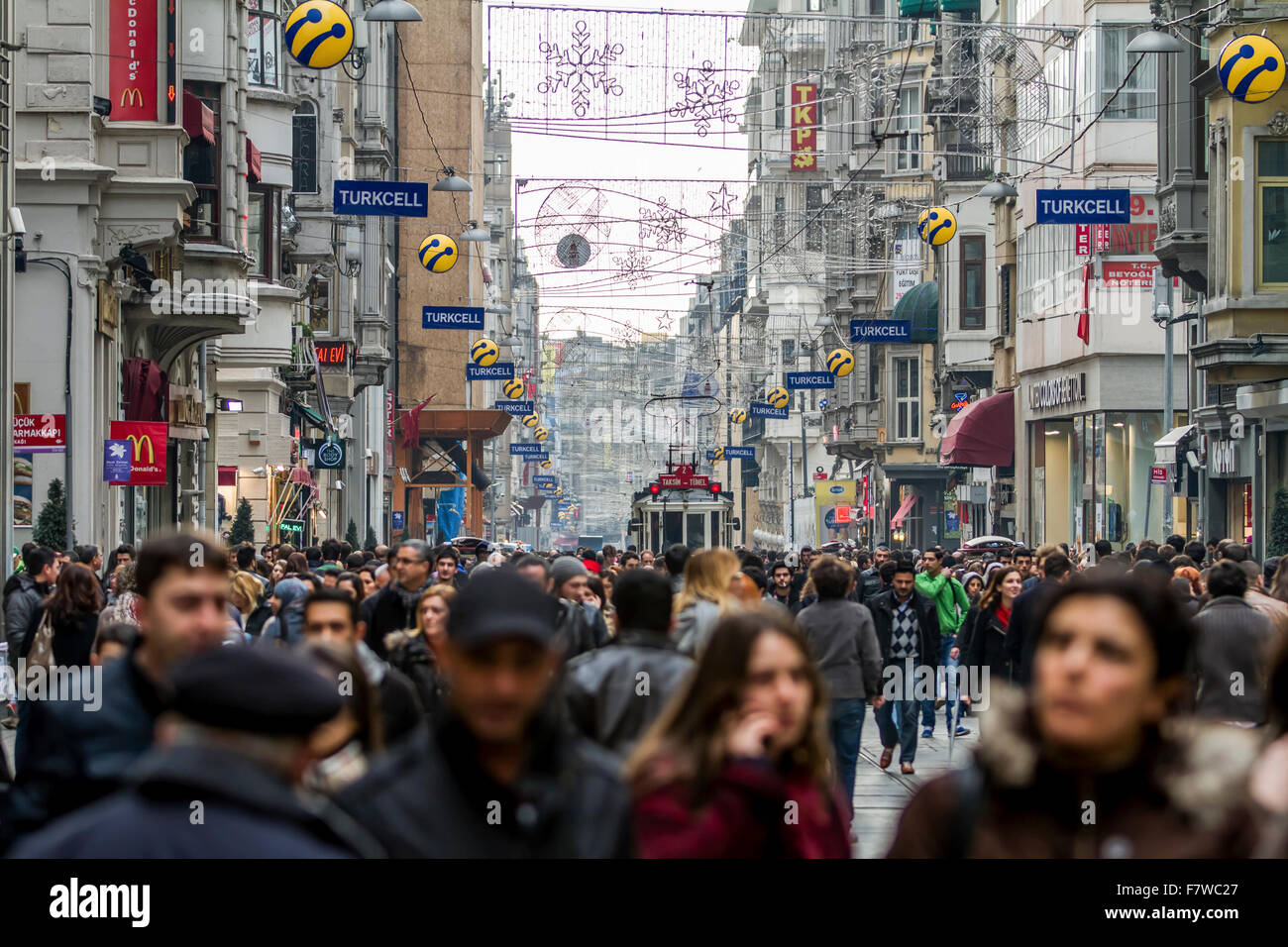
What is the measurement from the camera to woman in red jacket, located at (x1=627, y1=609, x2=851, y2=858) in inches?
157

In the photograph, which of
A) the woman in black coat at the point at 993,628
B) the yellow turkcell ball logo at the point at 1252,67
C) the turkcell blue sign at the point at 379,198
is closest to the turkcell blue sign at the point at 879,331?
the turkcell blue sign at the point at 379,198

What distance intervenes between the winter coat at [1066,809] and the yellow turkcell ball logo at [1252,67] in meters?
20.5

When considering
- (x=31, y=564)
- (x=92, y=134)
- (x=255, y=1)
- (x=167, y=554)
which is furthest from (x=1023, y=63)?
(x=167, y=554)

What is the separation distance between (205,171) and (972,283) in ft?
102

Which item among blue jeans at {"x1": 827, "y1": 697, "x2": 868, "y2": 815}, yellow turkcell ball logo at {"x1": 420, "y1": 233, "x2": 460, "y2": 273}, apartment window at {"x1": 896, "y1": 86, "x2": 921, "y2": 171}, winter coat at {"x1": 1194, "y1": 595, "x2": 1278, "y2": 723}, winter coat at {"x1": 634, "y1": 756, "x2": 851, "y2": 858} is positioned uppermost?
apartment window at {"x1": 896, "y1": 86, "x2": 921, "y2": 171}

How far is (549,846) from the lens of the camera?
375 centimetres

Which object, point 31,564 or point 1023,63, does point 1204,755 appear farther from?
point 1023,63

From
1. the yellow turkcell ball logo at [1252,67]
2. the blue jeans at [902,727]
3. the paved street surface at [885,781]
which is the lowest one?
the paved street surface at [885,781]

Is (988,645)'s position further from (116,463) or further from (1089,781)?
(116,463)

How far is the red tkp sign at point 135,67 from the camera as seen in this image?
27594 millimetres

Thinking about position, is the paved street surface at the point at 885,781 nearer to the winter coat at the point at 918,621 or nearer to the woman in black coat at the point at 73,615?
the winter coat at the point at 918,621

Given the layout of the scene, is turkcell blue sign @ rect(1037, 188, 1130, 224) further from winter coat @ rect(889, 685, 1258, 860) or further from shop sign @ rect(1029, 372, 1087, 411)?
winter coat @ rect(889, 685, 1258, 860)

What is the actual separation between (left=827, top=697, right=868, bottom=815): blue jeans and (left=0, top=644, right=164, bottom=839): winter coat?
6.97 metres

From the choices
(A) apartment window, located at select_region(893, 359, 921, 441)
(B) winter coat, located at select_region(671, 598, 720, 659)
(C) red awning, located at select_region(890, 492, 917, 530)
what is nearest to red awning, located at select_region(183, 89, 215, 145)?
(B) winter coat, located at select_region(671, 598, 720, 659)
